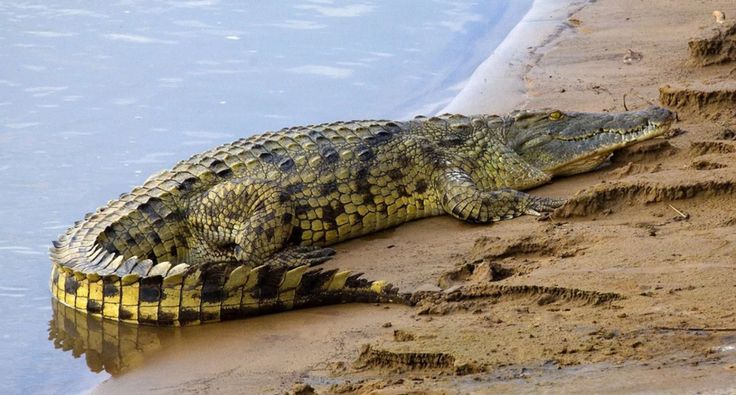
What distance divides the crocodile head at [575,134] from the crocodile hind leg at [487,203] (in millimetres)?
644

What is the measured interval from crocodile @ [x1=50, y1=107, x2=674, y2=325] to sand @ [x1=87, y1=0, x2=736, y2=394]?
0.38 ft

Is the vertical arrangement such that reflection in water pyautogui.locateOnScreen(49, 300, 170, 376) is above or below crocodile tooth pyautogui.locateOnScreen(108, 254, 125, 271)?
below

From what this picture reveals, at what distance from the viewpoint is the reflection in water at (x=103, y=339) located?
489 cm

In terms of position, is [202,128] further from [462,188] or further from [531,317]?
[531,317]

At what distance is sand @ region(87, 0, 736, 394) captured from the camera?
3658 millimetres

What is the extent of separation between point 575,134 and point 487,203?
96 centimetres

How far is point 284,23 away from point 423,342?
24.5 ft

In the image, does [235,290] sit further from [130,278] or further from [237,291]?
[130,278]

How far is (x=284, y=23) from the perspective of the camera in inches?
442

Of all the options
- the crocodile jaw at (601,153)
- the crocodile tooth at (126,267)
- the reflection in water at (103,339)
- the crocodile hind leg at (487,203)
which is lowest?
the reflection in water at (103,339)

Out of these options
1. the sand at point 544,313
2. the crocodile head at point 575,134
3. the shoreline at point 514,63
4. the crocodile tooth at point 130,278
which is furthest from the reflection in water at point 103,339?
the shoreline at point 514,63

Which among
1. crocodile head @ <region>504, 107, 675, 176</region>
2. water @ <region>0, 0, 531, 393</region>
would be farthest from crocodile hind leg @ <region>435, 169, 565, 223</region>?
water @ <region>0, 0, 531, 393</region>

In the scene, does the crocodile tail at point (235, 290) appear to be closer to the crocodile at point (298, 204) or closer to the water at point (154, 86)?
the crocodile at point (298, 204)

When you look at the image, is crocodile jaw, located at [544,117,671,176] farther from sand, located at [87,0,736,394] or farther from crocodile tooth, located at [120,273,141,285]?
crocodile tooth, located at [120,273,141,285]
